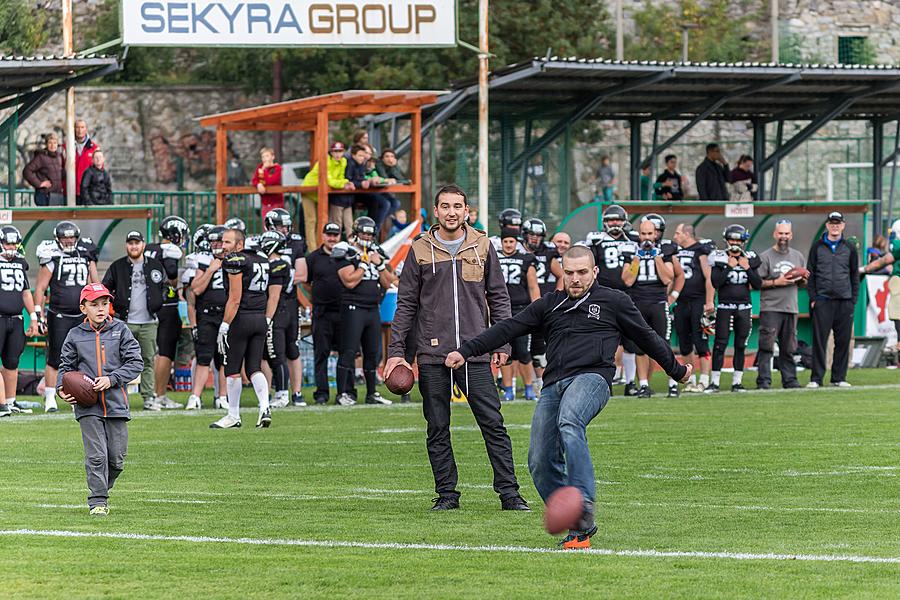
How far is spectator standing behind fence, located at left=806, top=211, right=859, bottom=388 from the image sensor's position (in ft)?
70.5

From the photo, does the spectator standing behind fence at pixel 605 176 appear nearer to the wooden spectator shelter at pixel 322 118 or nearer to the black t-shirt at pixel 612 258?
the wooden spectator shelter at pixel 322 118

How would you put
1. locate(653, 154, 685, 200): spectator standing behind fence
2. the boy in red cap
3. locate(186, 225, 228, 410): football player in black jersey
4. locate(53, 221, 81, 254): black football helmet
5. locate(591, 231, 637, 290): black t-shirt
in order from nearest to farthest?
the boy in red cap
locate(186, 225, 228, 410): football player in black jersey
locate(53, 221, 81, 254): black football helmet
locate(591, 231, 637, 290): black t-shirt
locate(653, 154, 685, 200): spectator standing behind fence

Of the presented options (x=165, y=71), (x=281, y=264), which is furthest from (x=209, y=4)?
(x=165, y=71)

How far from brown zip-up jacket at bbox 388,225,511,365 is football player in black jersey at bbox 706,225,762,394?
410 inches

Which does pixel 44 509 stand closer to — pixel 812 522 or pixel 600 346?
pixel 600 346

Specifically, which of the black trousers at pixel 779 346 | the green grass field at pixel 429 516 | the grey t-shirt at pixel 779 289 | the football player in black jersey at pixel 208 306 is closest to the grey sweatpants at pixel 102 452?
the green grass field at pixel 429 516

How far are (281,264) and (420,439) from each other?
3.89 m

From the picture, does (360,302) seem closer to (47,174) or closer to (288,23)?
(288,23)

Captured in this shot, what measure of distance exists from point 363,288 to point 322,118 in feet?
18.8

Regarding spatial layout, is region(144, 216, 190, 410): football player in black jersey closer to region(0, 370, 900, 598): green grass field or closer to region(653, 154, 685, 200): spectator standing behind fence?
region(0, 370, 900, 598): green grass field

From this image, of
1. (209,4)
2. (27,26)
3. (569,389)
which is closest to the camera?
(569,389)

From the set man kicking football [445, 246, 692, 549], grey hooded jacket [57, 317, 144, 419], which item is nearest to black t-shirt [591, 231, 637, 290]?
grey hooded jacket [57, 317, 144, 419]

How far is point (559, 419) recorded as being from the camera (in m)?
9.21

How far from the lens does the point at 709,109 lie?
3028 centimetres
